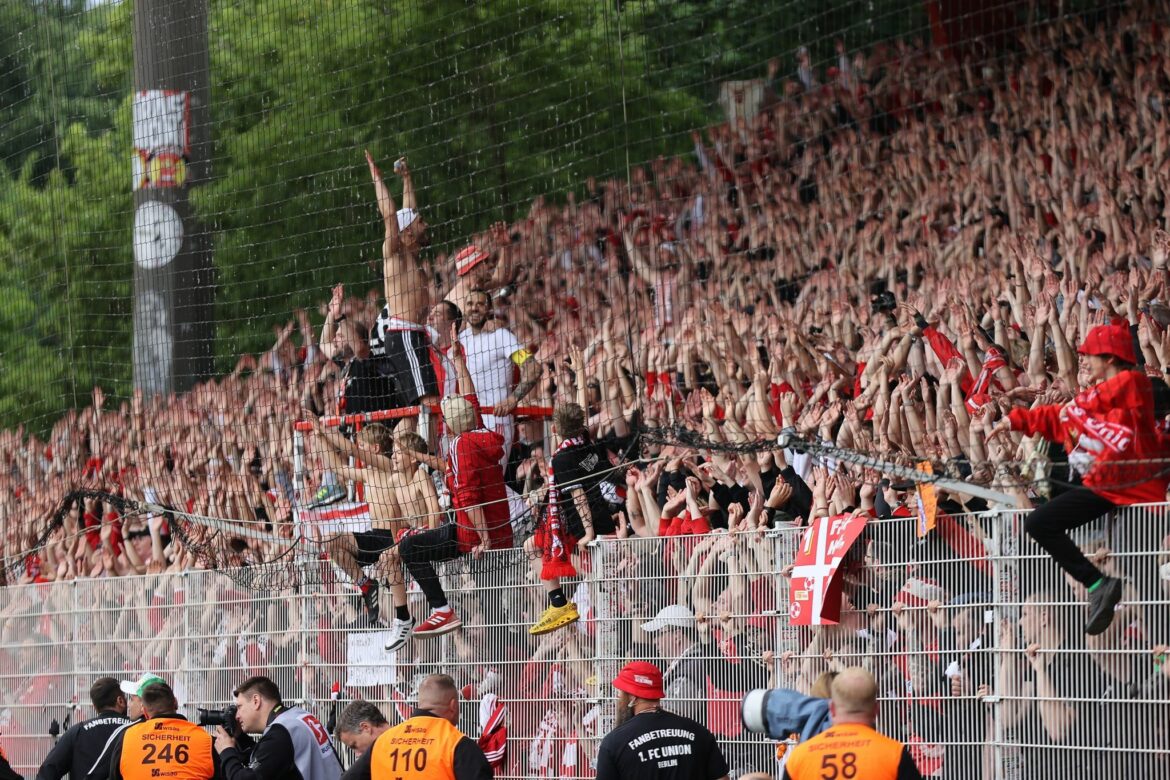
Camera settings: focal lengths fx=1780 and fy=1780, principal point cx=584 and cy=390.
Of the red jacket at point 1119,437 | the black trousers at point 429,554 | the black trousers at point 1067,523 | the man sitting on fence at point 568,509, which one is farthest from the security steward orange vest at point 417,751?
the red jacket at point 1119,437

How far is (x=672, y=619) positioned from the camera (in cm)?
985

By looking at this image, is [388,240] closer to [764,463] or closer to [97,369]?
[764,463]

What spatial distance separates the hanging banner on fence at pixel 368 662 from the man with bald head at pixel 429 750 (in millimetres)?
3072

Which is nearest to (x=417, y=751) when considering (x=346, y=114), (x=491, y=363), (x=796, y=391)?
(x=796, y=391)

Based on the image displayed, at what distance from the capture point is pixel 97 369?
61.3ft

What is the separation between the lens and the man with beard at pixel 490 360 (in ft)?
43.1

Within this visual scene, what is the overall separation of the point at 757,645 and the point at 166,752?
3131 millimetres

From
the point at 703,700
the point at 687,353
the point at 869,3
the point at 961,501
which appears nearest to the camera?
the point at 961,501

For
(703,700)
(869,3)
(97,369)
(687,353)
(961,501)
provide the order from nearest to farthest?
(961,501) < (703,700) < (687,353) < (869,3) < (97,369)

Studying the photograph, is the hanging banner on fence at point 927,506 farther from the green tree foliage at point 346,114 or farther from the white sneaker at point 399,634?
the green tree foliage at point 346,114

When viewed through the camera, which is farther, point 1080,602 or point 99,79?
point 99,79

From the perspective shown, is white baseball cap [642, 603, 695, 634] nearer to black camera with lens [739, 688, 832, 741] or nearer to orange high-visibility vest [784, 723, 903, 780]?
black camera with lens [739, 688, 832, 741]

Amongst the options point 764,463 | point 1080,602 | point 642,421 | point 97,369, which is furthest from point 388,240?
point 1080,602

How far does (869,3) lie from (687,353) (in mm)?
4943
